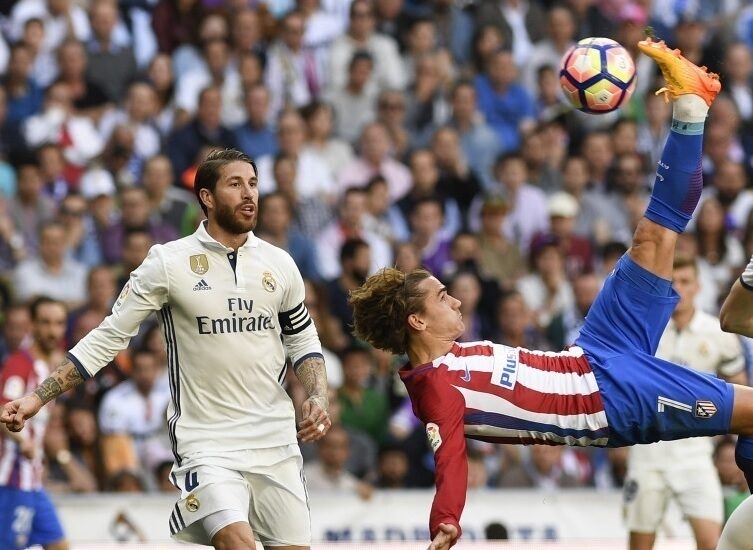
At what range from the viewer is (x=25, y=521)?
32.7 feet

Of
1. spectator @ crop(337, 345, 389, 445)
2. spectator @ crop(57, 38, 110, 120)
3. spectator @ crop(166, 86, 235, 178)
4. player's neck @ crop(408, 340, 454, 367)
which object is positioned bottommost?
spectator @ crop(337, 345, 389, 445)

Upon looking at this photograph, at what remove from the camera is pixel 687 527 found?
12.3 metres

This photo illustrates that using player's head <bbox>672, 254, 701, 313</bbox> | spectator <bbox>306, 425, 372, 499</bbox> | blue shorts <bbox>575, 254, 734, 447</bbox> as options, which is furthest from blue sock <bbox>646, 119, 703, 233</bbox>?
spectator <bbox>306, 425, 372, 499</bbox>

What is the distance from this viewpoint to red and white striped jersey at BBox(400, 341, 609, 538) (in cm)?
734

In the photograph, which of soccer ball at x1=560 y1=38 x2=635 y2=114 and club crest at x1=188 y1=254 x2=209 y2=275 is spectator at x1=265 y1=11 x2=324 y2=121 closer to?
soccer ball at x1=560 y1=38 x2=635 y2=114

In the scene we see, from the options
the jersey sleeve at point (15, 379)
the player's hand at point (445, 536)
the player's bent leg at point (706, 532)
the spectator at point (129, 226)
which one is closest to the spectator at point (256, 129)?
the spectator at point (129, 226)

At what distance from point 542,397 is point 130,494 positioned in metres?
5.05

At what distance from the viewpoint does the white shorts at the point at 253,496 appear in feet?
24.1

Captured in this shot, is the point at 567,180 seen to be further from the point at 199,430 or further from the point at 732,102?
the point at 199,430

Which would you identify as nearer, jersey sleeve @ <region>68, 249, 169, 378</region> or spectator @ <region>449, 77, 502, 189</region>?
jersey sleeve @ <region>68, 249, 169, 378</region>

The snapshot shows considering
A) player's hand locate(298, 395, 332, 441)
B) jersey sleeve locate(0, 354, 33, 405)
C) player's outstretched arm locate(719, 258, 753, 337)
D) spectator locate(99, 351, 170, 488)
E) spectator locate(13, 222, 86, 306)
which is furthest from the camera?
spectator locate(13, 222, 86, 306)

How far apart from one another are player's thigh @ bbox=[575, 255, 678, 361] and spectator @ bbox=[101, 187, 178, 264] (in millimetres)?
6343

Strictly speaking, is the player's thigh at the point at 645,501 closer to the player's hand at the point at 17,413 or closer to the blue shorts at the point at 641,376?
the blue shorts at the point at 641,376

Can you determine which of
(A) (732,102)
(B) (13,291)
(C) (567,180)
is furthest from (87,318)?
(A) (732,102)
